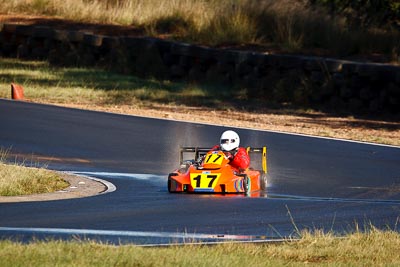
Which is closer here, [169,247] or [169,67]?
[169,247]

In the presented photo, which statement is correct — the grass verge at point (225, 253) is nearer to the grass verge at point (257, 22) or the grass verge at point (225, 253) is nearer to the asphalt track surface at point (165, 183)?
the asphalt track surface at point (165, 183)

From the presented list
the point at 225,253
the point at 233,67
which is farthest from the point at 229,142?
the point at 233,67

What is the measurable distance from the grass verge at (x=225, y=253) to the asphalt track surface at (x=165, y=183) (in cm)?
66

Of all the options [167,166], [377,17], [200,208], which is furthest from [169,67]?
[200,208]

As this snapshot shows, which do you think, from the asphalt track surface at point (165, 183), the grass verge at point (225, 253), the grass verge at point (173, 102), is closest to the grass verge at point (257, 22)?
the grass verge at point (173, 102)

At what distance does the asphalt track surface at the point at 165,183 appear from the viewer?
10.7m

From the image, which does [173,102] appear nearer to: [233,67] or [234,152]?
[233,67]

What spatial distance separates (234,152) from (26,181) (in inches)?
109

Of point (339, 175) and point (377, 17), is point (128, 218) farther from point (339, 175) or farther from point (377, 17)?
point (377, 17)

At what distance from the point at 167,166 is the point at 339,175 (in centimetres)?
266

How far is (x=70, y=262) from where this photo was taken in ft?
27.2

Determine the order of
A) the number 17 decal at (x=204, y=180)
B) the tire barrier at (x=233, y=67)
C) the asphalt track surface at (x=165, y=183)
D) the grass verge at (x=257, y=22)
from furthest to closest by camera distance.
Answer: the grass verge at (x=257, y=22), the tire barrier at (x=233, y=67), the number 17 decal at (x=204, y=180), the asphalt track surface at (x=165, y=183)

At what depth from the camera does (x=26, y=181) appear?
13.4m

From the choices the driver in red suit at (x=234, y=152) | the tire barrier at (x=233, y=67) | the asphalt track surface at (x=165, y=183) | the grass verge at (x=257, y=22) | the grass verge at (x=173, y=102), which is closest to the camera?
the asphalt track surface at (x=165, y=183)
